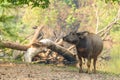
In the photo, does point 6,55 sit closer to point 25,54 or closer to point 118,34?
point 25,54

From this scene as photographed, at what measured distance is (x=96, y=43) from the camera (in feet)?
55.9

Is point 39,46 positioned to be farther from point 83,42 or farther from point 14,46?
point 83,42

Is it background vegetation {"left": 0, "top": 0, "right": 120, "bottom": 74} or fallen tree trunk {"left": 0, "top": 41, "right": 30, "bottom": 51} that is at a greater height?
fallen tree trunk {"left": 0, "top": 41, "right": 30, "bottom": 51}

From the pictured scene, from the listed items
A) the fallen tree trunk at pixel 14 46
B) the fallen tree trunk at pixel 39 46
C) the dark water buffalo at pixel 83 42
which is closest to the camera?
the dark water buffalo at pixel 83 42

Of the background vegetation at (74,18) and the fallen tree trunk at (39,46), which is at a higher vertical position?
the fallen tree trunk at (39,46)

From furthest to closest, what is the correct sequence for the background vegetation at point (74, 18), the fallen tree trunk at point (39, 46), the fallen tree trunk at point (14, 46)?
the background vegetation at point (74, 18) < the fallen tree trunk at point (39, 46) < the fallen tree trunk at point (14, 46)

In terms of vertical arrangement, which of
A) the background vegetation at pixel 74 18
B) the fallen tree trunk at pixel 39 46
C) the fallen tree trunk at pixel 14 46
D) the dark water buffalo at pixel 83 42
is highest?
the dark water buffalo at pixel 83 42

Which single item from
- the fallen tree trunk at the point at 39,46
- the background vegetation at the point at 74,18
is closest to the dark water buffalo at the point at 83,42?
the fallen tree trunk at the point at 39,46

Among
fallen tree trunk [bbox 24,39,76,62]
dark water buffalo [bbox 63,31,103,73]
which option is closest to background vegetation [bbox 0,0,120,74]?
fallen tree trunk [bbox 24,39,76,62]

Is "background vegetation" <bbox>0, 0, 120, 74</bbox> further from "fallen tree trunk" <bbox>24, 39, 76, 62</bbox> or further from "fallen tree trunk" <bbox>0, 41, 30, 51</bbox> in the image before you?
"fallen tree trunk" <bbox>0, 41, 30, 51</bbox>

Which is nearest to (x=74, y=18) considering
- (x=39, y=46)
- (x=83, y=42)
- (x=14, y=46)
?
(x=39, y=46)

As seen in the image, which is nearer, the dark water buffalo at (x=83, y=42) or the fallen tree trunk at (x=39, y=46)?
the dark water buffalo at (x=83, y=42)

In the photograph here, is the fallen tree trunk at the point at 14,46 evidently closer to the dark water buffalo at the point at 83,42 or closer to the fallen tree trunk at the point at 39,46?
the fallen tree trunk at the point at 39,46

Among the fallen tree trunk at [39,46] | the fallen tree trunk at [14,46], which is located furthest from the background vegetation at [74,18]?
the fallen tree trunk at [14,46]
